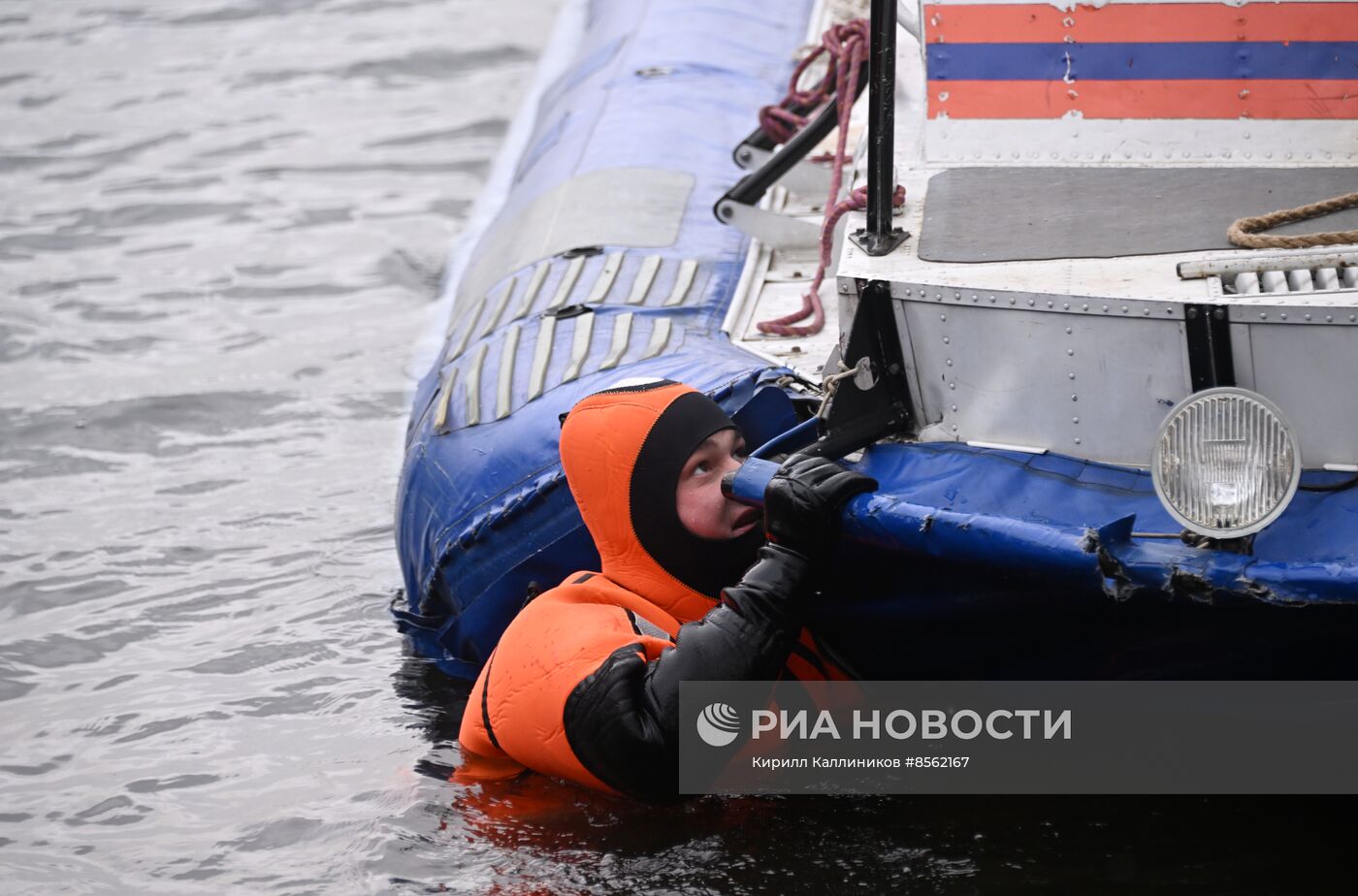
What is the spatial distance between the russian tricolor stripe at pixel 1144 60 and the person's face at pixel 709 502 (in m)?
1.21

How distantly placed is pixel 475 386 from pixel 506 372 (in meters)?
0.12

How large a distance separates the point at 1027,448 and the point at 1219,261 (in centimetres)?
51

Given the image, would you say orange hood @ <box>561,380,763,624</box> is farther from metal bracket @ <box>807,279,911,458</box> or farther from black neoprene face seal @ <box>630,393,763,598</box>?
metal bracket @ <box>807,279,911,458</box>

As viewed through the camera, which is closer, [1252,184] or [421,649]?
[1252,184]

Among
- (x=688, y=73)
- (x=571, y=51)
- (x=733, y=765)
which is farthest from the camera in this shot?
(x=571, y=51)

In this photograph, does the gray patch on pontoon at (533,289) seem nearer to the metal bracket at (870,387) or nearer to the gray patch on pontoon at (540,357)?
the gray patch on pontoon at (540,357)

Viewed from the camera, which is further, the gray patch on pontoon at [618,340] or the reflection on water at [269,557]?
the gray patch on pontoon at [618,340]

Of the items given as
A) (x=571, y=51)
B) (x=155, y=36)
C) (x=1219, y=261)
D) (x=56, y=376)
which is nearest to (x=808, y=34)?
(x=571, y=51)

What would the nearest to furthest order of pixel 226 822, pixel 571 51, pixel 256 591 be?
pixel 226 822
pixel 256 591
pixel 571 51

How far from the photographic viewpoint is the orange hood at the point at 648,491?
11.1 ft

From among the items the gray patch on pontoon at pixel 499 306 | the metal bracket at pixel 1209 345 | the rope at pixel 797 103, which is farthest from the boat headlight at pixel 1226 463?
the rope at pixel 797 103

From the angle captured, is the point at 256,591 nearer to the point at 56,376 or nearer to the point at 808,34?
the point at 56,376

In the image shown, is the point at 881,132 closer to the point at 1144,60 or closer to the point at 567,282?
the point at 1144,60

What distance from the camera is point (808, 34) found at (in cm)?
768
